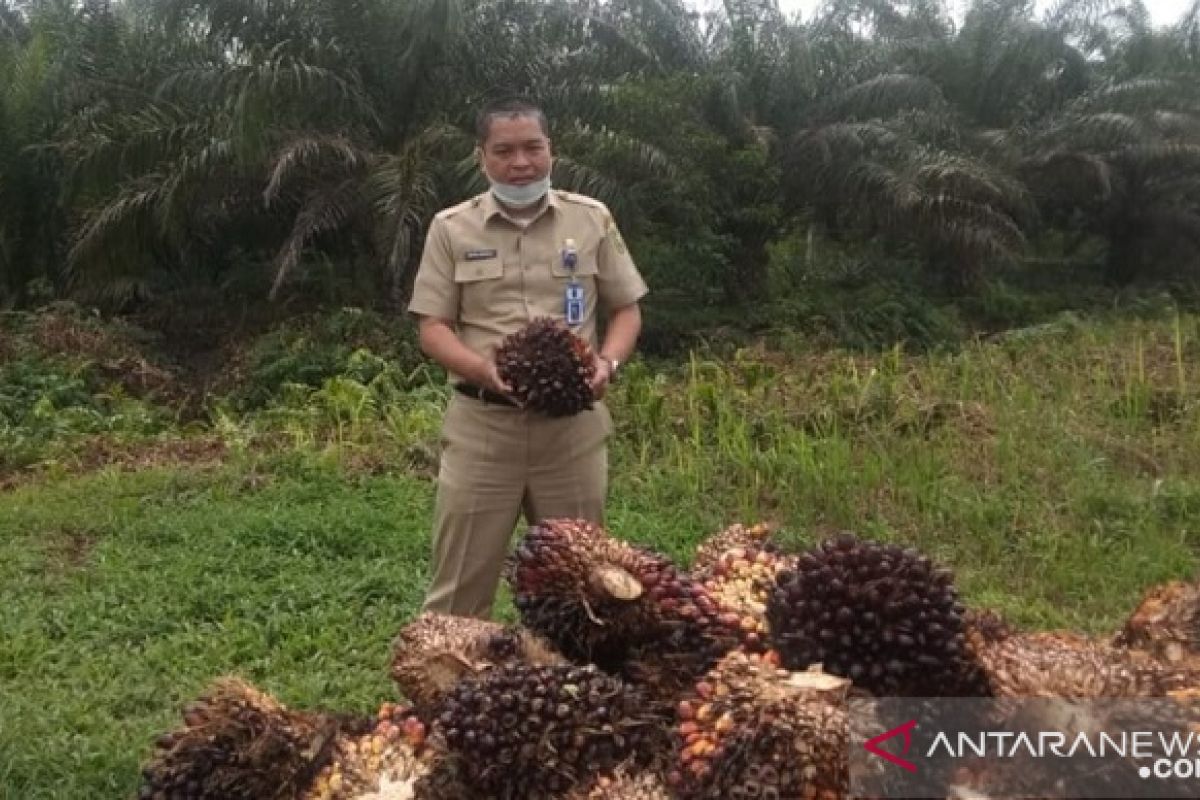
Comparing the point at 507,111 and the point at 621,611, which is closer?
the point at 621,611

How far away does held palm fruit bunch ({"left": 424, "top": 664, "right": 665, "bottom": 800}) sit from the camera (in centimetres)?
138

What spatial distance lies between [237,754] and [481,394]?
1583 mm

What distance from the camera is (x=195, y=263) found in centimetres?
1339

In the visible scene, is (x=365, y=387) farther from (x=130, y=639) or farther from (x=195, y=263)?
(x=195, y=263)

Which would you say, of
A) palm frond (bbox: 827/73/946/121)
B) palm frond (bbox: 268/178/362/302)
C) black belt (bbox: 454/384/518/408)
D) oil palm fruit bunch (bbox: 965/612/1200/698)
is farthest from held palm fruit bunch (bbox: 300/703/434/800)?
palm frond (bbox: 827/73/946/121)

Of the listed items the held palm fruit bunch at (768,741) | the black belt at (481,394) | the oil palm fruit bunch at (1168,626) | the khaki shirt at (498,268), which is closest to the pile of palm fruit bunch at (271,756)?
the held palm fruit bunch at (768,741)

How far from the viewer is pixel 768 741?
1277 mm

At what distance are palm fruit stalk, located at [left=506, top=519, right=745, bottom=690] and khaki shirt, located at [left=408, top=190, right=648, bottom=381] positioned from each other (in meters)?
1.44

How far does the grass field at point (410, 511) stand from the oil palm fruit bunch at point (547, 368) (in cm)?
149

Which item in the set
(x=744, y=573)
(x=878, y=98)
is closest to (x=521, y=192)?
(x=744, y=573)

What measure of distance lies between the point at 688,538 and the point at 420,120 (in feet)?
23.2

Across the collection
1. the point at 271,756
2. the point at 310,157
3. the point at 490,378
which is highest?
the point at 310,157

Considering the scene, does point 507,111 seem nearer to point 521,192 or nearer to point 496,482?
point 521,192

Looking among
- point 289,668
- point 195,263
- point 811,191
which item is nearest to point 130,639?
point 289,668
